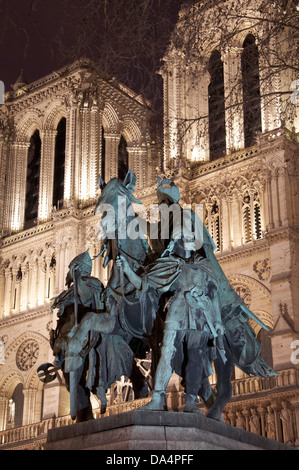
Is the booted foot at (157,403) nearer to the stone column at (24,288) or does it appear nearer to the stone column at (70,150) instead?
the stone column at (70,150)

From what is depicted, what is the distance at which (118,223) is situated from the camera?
27.7 ft

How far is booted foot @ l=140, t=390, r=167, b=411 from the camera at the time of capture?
7.32 meters

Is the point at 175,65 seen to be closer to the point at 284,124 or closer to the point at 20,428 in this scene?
the point at 284,124

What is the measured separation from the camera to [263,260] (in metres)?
24.2

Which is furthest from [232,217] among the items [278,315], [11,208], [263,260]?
[11,208]

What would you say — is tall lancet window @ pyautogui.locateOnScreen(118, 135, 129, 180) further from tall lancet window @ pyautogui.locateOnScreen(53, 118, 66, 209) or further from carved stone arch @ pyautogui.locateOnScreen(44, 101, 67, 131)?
carved stone arch @ pyautogui.locateOnScreen(44, 101, 67, 131)

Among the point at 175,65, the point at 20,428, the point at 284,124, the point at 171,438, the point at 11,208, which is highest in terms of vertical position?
the point at 175,65

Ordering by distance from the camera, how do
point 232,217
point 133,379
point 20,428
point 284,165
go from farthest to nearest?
point 20,428, point 232,217, point 284,165, point 133,379

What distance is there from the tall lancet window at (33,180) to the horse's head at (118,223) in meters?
26.3

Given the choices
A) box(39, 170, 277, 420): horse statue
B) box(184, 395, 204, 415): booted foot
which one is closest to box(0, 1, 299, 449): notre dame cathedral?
box(39, 170, 277, 420): horse statue

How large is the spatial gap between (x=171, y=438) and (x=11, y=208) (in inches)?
1123

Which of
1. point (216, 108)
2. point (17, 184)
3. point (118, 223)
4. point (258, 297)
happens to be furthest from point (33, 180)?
point (118, 223)

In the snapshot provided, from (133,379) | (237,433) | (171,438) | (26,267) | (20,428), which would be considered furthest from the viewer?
(26,267)

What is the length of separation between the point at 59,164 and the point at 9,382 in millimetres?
10375
